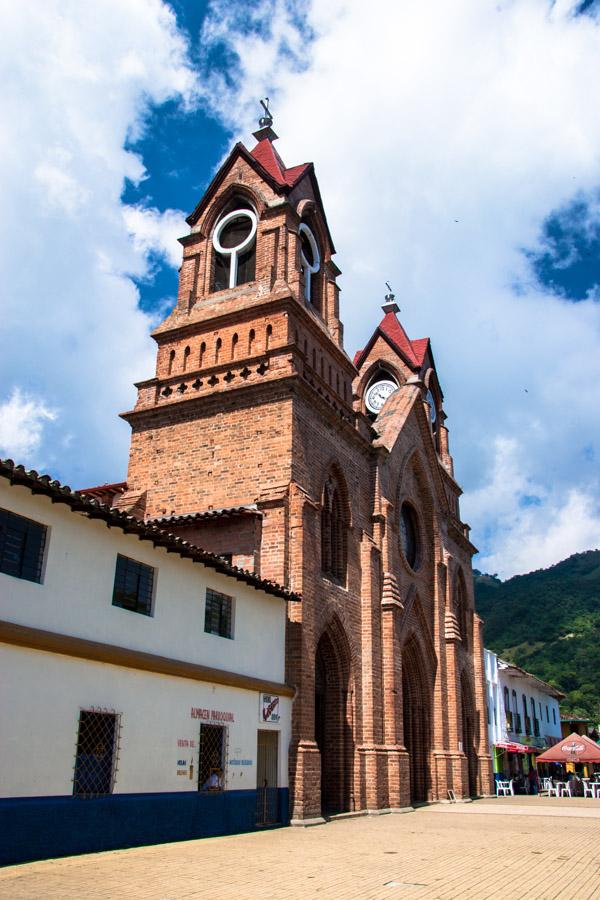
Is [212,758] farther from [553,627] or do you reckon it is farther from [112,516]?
[553,627]

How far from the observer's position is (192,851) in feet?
38.1

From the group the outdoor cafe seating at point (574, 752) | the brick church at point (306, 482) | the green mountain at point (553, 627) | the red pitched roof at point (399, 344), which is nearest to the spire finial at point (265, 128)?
the brick church at point (306, 482)

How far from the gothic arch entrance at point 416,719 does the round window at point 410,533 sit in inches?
132

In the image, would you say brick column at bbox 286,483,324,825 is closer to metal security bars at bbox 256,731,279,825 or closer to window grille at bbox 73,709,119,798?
metal security bars at bbox 256,731,279,825

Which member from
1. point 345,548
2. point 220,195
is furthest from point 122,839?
point 220,195

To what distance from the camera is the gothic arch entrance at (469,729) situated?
30.6 metres

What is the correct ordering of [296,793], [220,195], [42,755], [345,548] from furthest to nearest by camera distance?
1. [220,195]
2. [345,548]
3. [296,793]
4. [42,755]

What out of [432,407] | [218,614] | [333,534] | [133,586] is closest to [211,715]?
[218,614]

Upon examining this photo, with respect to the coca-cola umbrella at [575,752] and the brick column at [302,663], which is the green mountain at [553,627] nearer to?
the coca-cola umbrella at [575,752]

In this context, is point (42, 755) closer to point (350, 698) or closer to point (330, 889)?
point (330, 889)

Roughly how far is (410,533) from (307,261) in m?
10.4

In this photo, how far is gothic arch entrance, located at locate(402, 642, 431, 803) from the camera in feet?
82.5

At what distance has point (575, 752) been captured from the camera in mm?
28391

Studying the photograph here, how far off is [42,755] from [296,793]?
24.1 feet
